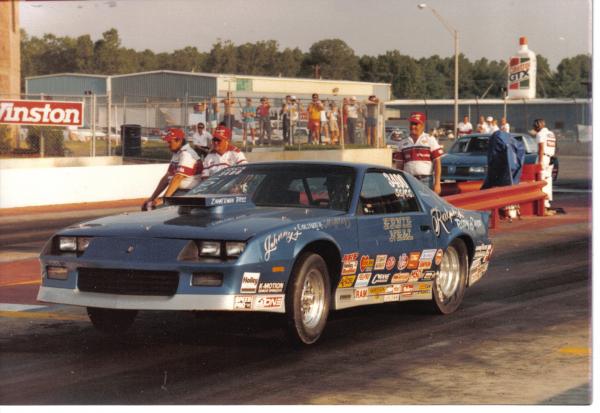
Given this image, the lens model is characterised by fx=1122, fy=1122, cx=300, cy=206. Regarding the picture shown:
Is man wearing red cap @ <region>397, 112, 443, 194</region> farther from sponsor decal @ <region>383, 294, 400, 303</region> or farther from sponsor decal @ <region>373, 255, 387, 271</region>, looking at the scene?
sponsor decal @ <region>373, 255, 387, 271</region>

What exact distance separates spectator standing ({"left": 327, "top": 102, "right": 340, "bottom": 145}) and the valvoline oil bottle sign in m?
6.43

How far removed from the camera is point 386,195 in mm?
9242

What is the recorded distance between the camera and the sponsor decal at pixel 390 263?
29.3ft

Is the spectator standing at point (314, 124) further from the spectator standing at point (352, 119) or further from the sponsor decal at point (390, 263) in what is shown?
the sponsor decal at point (390, 263)

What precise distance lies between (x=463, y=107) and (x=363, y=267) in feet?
260

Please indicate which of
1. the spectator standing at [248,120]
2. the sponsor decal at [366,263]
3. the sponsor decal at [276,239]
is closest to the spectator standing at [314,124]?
the spectator standing at [248,120]

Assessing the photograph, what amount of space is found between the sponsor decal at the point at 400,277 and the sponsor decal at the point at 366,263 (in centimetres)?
36

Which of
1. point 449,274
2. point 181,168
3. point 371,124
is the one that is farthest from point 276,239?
point 371,124

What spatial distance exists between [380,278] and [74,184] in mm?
19152

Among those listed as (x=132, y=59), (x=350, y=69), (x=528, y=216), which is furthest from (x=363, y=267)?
(x=132, y=59)

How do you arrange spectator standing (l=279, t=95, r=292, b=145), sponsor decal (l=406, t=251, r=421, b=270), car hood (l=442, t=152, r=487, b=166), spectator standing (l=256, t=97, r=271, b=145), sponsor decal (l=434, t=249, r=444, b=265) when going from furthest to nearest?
spectator standing (l=279, t=95, r=292, b=145), spectator standing (l=256, t=97, r=271, b=145), car hood (l=442, t=152, r=487, b=166), sponsor decal (l=434, t=249, r=444, b=265), sponsor decal (l=406, t=251, r=421, b=270)

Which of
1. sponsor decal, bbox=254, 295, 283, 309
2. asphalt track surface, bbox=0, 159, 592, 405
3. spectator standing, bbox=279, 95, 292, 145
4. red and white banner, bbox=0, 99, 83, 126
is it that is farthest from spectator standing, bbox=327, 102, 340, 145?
sponsor decal, bbox=254, 295, 283, 309

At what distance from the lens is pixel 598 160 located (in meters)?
8.00

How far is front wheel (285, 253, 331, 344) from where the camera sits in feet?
26.0
